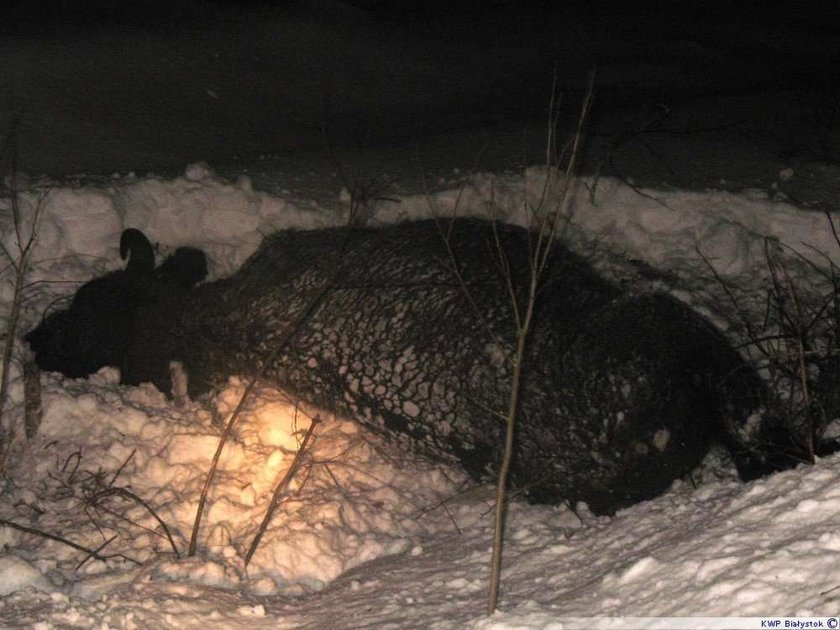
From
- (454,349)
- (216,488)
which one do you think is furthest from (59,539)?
(454,349)

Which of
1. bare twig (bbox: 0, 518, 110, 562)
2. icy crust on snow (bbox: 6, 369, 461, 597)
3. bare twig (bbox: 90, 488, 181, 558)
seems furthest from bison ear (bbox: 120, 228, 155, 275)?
bare twig (bbox: 0, 518, 110, 562)

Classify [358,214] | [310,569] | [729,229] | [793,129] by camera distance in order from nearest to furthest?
[310,569], [729,229], [358,214], [793,129]

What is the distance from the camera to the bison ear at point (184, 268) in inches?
181

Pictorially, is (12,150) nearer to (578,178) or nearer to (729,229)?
(578,178)

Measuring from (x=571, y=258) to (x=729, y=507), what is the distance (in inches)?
63.4

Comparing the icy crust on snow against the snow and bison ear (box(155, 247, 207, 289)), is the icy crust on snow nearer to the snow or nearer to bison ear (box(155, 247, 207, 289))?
the snow

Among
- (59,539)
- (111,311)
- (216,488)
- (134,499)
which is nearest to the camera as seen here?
(59,539)

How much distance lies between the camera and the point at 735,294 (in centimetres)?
399

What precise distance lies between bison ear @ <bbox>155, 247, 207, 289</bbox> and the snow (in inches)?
2.9

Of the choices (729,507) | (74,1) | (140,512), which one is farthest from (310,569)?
(74,1)

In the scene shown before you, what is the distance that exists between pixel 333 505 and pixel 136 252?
6.29ft

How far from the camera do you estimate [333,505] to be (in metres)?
3.61

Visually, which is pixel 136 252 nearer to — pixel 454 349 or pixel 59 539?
pixel 59 539

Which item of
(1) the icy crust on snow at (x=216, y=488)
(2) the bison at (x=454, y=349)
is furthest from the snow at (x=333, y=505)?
(2) the bison at (x=454, y=349)
